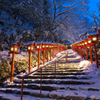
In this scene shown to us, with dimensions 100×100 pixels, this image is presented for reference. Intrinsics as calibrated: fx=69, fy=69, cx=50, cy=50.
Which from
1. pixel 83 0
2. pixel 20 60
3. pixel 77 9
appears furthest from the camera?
pixel 77 9

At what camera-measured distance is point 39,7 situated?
988 centimetres

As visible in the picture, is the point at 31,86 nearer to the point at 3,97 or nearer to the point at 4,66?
the point at 3,97

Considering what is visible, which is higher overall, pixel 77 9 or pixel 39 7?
pixel 77 9

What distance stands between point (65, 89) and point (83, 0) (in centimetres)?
1561

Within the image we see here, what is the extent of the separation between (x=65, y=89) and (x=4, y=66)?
4.59 meters

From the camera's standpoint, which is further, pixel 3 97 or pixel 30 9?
pixel 30 9

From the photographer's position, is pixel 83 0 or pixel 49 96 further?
pixel 83 0

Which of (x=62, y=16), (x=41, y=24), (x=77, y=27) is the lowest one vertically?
(x=41, y=24)

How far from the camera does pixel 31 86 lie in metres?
3.54

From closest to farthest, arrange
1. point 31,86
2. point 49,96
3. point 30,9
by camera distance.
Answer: point 49,96, point 31,86, point 30,9

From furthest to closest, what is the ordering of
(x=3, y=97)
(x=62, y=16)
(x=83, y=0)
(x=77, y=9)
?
(x=62, y=16)
(x=77, y=9)
(x=83, y=0)
(x=3, y=97)

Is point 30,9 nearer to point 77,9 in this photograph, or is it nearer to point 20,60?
point 20,60

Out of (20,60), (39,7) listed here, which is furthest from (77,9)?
(20,60)

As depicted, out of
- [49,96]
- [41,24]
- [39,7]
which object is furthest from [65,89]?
[39,7]
